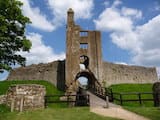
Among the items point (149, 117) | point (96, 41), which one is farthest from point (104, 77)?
point (149, 117)

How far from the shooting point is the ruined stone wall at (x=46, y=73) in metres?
42.6

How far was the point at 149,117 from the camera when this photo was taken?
16672mm

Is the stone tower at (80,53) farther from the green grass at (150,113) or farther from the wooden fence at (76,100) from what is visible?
the green grass at (150,113)

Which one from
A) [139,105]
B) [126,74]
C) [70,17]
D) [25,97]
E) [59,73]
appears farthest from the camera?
[126,74]

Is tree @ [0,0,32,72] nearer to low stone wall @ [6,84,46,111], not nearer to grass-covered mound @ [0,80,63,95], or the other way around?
low stone wall @ [6,84,46,111]

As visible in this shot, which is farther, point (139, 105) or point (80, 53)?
point (80, 53)

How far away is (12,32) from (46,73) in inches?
798

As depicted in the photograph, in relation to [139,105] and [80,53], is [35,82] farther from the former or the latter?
[139,105]

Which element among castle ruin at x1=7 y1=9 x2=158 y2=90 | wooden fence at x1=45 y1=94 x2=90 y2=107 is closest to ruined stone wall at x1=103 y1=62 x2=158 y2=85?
castle ruin at x1=7 y1=9 x2=158 y2=90

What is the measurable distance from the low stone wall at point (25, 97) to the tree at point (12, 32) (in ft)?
9.99

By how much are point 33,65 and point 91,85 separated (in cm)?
941

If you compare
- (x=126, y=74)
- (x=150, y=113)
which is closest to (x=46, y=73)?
(x=126, y=74)

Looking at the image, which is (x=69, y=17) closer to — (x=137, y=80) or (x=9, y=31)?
(x=137, y=80)

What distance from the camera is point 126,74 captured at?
46.1m
